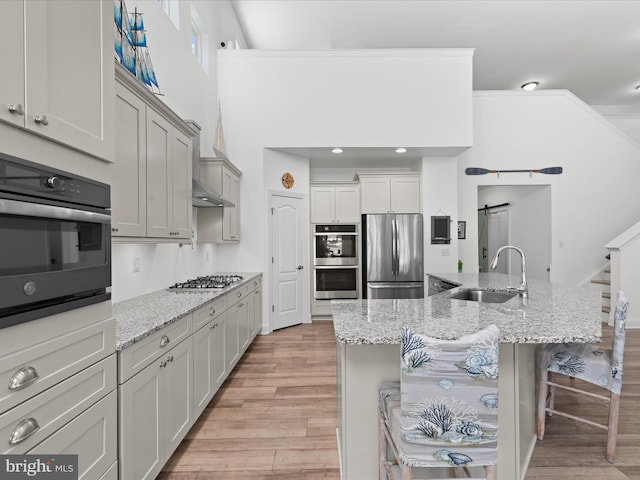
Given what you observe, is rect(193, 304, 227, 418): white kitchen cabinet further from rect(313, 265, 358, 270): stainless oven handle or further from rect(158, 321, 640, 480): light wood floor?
rect(313, 265, 358, 270): stainless oven handle

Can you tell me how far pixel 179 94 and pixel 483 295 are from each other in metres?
3.66

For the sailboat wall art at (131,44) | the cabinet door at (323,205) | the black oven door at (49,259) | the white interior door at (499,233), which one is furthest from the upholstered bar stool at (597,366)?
the white interior door at (499,233)

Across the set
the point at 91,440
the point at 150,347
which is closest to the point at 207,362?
the point at 150,347

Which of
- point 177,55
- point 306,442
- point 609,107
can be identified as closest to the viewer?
point 306,442

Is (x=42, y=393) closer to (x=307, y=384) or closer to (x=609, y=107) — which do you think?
(x=307, y=384)

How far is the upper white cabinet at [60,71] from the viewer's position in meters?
0.90

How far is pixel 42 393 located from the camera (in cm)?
102

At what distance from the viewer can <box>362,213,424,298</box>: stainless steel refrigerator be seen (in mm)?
5234

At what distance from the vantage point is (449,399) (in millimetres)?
1270

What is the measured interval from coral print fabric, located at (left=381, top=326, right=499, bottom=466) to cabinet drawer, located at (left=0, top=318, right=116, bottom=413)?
45.4 inches

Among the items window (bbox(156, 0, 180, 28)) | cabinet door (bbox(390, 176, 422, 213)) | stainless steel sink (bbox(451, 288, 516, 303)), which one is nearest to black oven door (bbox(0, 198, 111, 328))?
stainless steel sink (bbox(451, 288, 516, 303))

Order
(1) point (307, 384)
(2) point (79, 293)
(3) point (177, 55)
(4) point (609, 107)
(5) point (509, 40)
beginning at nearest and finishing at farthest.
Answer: (2) point (79, 293) < (1) point (307, 384) < (3) point (177, 55) < (5) point (509, 40) < (4) point (609, 107)

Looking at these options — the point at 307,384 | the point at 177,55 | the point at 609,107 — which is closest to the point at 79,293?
the point at 307,384

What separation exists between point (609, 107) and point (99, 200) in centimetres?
1084
